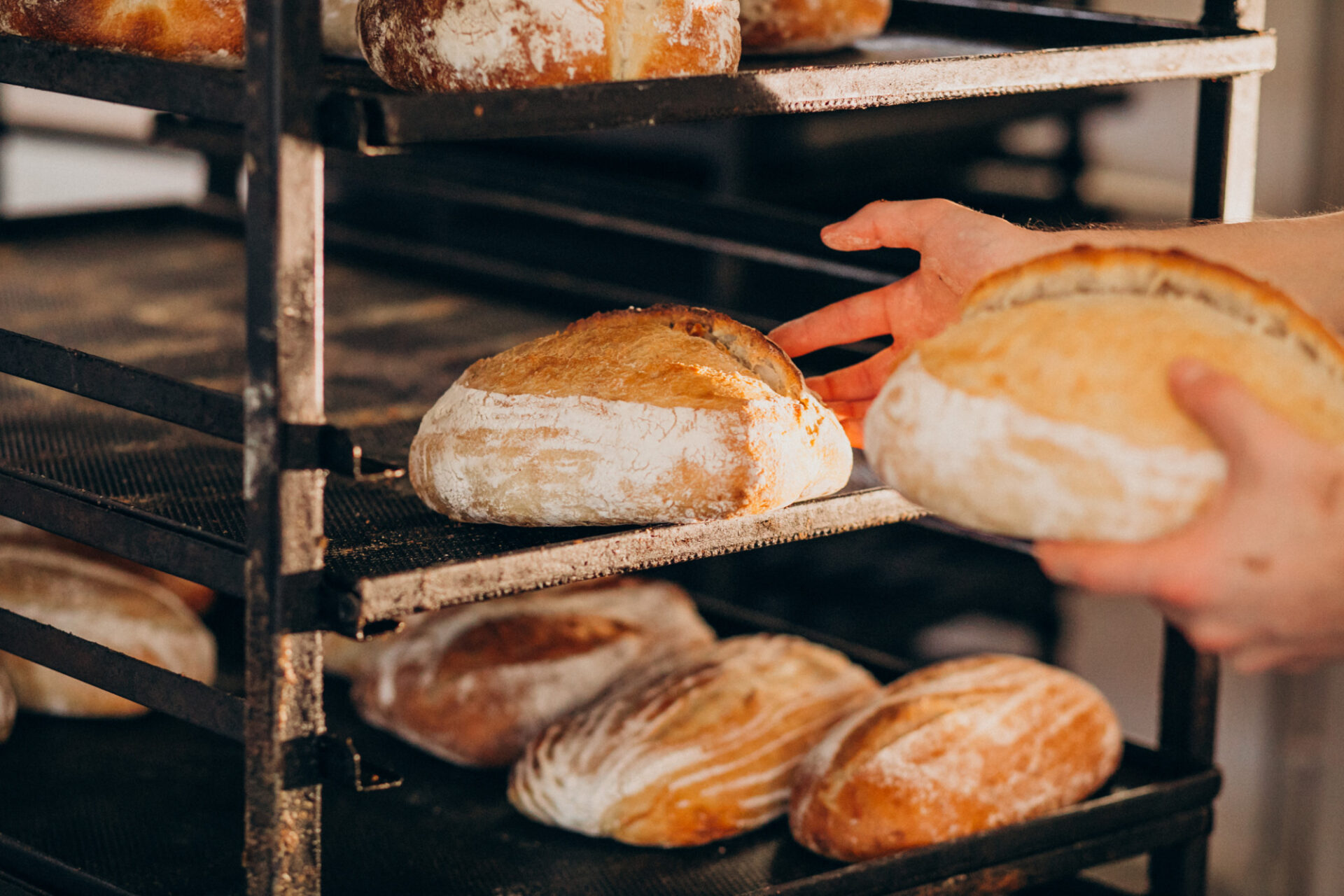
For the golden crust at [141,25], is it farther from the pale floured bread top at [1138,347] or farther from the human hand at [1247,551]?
the human hand at [1247,551]

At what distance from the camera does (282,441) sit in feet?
3.19

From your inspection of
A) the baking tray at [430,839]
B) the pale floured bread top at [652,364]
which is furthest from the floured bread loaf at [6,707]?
the pale floured bread top at [652,364]

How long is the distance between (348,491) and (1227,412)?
2.56 ft

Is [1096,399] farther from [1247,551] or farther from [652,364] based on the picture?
[652,364]

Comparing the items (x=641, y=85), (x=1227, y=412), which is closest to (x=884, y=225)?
(x=641, y=85)

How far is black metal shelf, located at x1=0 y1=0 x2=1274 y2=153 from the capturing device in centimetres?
92

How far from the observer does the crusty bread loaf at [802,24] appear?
4.92 ft

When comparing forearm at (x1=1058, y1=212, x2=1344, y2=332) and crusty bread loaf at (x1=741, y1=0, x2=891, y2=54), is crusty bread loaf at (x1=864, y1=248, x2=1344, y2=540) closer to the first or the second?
forearm at (x1=1058, y1=212, x2=1344, y2=332)

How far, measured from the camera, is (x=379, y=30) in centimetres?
112

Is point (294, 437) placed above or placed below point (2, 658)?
above

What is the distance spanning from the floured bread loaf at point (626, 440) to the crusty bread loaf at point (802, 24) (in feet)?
1.45

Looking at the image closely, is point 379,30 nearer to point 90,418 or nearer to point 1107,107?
point 90,418

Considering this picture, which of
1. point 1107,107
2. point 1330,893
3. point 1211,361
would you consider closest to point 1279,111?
point 1107,107

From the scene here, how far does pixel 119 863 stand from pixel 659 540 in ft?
1.86
